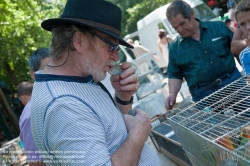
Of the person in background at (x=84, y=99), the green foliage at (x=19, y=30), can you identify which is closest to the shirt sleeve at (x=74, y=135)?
the person in background at (x=84, y=99)

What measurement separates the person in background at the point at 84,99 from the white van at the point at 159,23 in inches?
316

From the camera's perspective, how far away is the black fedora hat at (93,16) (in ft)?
5.40

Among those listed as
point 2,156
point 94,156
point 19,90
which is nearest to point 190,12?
point 19,90

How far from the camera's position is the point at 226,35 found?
3.17 meters

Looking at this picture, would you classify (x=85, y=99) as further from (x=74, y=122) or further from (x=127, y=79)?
(x=127, y=79)

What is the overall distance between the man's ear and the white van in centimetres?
811

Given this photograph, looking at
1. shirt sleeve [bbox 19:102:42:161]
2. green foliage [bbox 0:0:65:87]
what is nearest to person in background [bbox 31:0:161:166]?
shirt sleeve [bbox 19:102:42:161]

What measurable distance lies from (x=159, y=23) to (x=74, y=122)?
31.5ft

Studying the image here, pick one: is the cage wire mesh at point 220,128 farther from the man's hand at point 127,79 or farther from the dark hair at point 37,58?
the dark hair at point 37,58

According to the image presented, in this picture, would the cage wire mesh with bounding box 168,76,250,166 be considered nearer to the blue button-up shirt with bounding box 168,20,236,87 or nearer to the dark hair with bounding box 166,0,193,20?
the blue button-up shirt with bounding box 168,20,236,87

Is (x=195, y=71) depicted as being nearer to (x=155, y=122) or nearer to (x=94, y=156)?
(x=155, y=122)

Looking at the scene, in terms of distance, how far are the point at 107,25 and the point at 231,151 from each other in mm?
911

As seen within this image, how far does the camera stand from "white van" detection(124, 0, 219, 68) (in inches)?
382

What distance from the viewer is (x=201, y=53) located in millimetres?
3150
